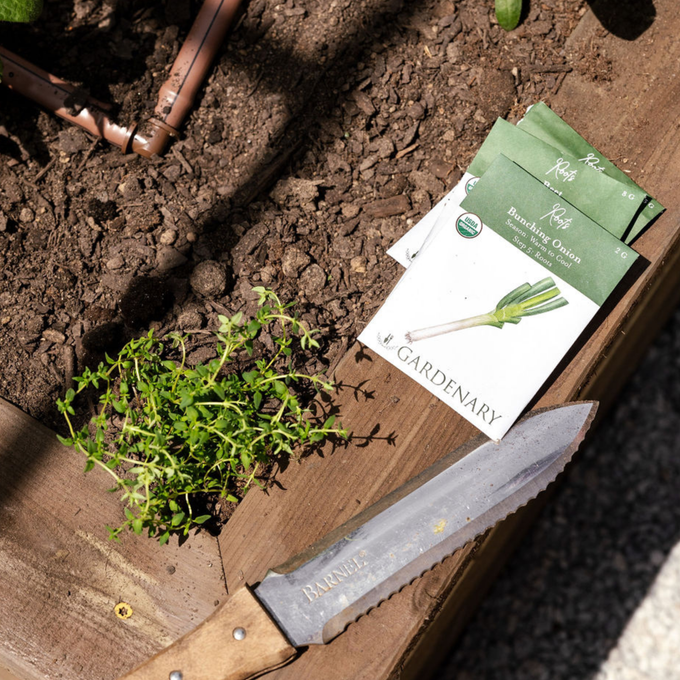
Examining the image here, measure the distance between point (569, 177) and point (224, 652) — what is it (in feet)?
4.98

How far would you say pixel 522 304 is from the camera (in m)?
1.52

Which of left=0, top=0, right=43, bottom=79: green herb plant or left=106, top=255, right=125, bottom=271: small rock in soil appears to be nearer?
left=0, top=0, right=43, bottom=79: green herb plant

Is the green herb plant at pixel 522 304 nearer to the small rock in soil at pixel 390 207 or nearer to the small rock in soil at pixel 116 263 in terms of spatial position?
the small rock in soil at pixel 390 207

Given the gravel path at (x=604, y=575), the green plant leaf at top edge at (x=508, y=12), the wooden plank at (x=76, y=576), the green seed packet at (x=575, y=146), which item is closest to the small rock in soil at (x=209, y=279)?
the wooden plank at (x=76, y=576)

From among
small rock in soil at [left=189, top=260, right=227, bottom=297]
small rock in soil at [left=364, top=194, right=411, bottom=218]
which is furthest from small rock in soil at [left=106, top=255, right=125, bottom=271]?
small rock in soil at [left=364, top=194, right=411, bottom=218]

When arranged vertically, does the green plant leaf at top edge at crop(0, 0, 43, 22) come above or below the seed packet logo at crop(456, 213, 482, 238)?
below

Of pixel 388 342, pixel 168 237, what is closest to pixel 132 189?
pixel 168 237

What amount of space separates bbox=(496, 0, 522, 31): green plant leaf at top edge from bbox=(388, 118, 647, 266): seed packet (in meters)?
0.29

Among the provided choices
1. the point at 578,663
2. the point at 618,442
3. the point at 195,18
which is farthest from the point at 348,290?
the point at 578,663

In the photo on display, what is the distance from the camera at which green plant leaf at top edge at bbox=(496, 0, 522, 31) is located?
156 centimetres

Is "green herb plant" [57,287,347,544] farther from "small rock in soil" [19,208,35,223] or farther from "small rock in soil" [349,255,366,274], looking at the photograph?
"small rock in soil" [19,208,35,223]

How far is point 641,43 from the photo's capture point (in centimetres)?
159

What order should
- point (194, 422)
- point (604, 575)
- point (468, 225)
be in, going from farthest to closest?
point (604, 575) < point (468, 225) < point (194, 422)

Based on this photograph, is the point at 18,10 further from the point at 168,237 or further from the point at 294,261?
the point at 294,261
